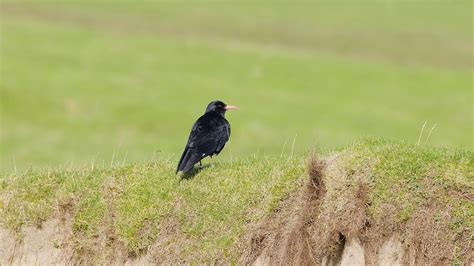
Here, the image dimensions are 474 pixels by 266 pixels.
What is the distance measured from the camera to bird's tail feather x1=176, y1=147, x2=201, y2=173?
36.6 feet

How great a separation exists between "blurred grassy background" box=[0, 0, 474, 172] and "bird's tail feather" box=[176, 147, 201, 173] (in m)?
10.9

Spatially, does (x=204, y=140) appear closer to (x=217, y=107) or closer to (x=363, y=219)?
(x=217, y=107)

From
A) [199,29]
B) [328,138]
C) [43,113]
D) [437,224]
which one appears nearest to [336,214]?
[437,224]

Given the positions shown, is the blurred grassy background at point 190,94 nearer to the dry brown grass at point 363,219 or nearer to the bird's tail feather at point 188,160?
the bird's tail feather at point 188,160

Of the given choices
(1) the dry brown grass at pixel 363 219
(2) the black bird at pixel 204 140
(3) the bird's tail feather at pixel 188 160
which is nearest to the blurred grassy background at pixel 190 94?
(2) the black bird at pixel 204 140

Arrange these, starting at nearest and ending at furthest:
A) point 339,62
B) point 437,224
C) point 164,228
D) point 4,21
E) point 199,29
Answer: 1. point 437,224
2. point 164,228
3. point 339,62
4. point 4,21
5. point 199,29

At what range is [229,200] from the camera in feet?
36.1

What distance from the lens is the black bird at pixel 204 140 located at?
11.3m

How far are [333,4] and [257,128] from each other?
43.4 meters

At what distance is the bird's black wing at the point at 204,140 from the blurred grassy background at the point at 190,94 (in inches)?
398

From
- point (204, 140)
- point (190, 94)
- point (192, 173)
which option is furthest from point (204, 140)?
point (190, 94)

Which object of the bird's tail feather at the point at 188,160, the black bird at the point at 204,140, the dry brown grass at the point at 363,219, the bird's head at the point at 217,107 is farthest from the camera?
the bird's head at the point at 217,107

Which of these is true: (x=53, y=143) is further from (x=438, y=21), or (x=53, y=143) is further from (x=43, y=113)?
(x=438, y=21)

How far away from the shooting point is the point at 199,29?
57.2 m
